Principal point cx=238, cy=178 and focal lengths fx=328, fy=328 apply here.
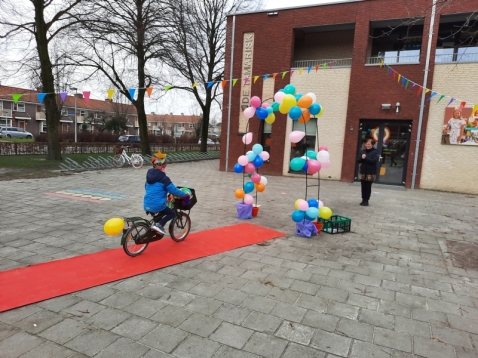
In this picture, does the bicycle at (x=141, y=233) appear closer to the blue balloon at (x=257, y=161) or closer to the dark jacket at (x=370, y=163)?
the blue balloon at (x=257, y=161)

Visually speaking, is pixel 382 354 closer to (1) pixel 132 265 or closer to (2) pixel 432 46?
(1) pixel 132 265

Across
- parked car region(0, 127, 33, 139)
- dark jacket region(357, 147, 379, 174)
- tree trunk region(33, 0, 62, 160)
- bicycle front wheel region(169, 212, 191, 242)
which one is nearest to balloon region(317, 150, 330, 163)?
bicycle front wheel region(169, 212, 191, 242)

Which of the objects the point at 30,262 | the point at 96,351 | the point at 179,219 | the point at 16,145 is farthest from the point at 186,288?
the point at 16,145

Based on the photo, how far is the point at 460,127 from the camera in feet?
40.8

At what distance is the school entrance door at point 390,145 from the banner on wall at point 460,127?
1.31 m

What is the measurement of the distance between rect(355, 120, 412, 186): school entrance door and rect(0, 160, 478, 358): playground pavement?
22.2ft

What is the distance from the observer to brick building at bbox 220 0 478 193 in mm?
12633

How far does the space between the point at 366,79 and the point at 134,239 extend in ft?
40.9

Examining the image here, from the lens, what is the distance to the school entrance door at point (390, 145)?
1348 centimetres

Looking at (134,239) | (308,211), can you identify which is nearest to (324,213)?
(308,211)

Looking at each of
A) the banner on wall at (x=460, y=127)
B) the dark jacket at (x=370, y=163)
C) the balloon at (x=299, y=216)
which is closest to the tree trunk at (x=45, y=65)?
the dark jacket at (x=370, y=163)

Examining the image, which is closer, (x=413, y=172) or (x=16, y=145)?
(x=413, y=172)

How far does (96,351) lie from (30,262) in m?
2.42

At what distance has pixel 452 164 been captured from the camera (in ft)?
41.7
